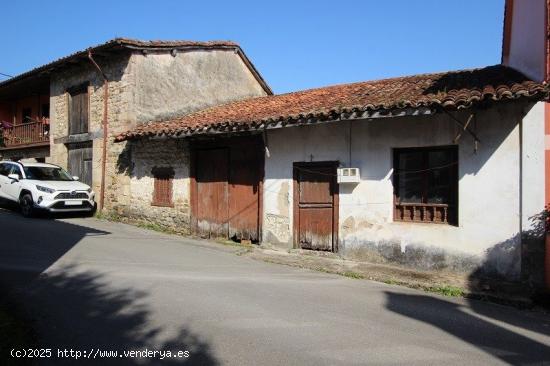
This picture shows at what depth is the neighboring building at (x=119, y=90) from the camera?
587 inches

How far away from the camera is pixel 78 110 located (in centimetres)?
1730

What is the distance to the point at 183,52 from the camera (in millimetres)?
16203

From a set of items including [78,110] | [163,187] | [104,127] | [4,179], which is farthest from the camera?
[78,110]

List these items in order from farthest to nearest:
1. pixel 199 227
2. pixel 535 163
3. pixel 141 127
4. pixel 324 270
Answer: pixel 141 127, pixel 199 227, pixel 324 270, pixel 535 163

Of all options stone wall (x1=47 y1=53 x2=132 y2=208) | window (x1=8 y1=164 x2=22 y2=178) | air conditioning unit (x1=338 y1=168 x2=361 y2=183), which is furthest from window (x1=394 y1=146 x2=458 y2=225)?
window (x1=8 y1=164 x2=22 y2=178)

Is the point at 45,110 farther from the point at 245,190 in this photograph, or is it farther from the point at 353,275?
the point at 353,275

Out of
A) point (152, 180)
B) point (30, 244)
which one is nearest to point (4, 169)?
point (152, 180)

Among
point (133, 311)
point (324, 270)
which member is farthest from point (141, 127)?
point (133, 311)

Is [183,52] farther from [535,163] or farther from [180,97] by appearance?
[535,163]

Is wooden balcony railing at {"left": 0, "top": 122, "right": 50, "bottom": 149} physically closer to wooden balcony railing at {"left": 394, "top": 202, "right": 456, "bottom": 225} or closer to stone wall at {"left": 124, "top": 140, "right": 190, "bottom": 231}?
stone wall at {"left": 124, "top": 140, "right": 190, "bottom": 231}

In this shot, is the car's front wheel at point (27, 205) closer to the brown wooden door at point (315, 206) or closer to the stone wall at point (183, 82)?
the stone wall at point (183, 82)

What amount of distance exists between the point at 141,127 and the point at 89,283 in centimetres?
843

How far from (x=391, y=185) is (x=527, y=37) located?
13.7 feet

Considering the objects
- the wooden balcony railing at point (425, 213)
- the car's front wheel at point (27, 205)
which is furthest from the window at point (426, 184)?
the car's front wheel at point (27, 205)
